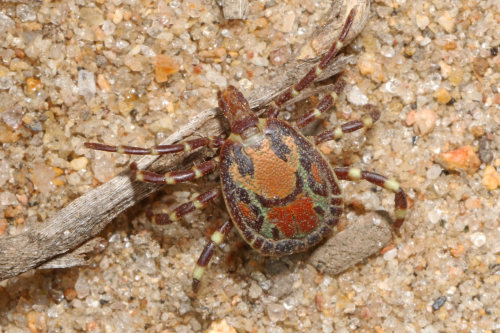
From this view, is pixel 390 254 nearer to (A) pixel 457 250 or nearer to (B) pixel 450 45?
(A) pixel 457 250

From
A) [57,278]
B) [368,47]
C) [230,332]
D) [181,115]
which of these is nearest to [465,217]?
[368,47]

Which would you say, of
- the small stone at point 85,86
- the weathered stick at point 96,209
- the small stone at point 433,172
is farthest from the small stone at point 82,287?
the small stone at point 433,172

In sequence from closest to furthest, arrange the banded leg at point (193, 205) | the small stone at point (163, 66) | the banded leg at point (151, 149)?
the banded leg at point (151, 149)
the banded leg at point (193, 205)
the small stone at point (163, 66)

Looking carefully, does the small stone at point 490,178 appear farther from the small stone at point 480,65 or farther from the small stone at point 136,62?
the small stone at point 136,62

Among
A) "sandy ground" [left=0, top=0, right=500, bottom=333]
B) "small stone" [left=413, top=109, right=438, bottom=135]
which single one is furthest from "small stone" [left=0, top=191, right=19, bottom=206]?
"small stone" [left=413, top=109, right=438, bottom=135]

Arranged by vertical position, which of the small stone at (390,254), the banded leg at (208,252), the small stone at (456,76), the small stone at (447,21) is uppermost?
the small stone at (447,21)

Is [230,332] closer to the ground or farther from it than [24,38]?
closer to the ground

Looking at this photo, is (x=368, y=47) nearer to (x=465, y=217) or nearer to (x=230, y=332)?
(x=465, y=217)

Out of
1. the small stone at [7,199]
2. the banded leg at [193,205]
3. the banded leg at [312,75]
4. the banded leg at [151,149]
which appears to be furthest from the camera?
the small stone at [7,199]

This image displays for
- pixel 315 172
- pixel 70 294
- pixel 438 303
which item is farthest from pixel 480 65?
pixel 70 294
